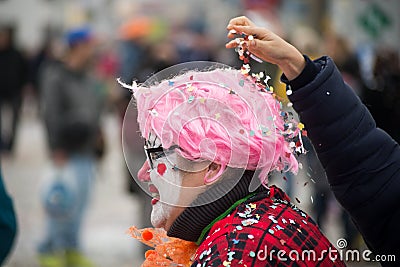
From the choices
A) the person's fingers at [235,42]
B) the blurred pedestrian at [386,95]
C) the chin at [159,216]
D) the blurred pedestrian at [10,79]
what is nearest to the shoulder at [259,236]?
the chin at [159,216]

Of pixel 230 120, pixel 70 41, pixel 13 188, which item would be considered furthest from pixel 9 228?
pixel 13 188

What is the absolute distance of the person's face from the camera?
224 centimetres

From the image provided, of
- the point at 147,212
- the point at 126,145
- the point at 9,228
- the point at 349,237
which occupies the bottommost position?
the point at 349,237

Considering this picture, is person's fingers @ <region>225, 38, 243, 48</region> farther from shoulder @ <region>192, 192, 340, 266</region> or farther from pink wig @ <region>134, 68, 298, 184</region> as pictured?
shoulder @ <region>192, 192, 340, 266</region>

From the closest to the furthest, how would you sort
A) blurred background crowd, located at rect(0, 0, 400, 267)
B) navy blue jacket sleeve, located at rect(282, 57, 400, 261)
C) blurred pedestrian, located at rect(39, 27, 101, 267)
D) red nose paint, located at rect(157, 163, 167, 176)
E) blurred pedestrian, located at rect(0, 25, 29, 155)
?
red nose paint, located at rect(157, 163, 167, 176)
navy blue jacket sleeve, located at rect(282, 57, 400, 261)
blurred background crowd, located at rect(0, 0, 400, 267)
blurred pedestrian, located at rect(39, 27, 101, 267)
blurred pedestrian, located at rect(0, 25, 29, 155)

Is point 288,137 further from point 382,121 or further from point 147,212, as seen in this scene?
point 147,212

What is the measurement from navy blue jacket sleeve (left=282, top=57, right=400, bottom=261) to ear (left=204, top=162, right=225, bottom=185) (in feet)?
1.17

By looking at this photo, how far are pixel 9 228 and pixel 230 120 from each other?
50.7 inches

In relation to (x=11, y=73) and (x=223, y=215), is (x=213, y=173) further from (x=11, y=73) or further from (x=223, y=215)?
(x=11, y=73)

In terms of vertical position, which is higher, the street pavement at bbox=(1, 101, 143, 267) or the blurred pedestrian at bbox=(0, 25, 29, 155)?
the blurred pedestrian at bbox=(0, 25, 29, 155)

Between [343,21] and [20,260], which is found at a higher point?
[343,21]

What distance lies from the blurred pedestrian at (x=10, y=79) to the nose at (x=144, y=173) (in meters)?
12.1

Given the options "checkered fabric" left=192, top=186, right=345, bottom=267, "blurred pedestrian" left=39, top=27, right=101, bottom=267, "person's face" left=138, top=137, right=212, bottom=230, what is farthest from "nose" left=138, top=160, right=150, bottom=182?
"blurred pedestrian" left=39, top=27, right=101, bottom=267

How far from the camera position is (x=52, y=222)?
21.9 feet
